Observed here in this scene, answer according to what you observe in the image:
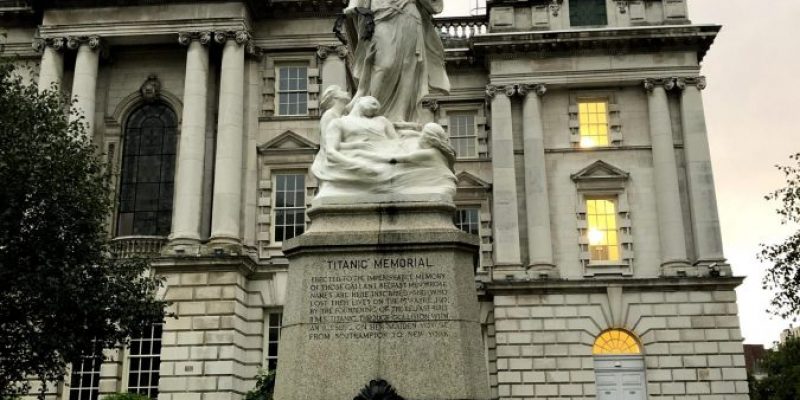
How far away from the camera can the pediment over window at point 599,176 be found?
3234 cm

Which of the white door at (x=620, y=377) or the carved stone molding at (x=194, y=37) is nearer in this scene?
the white door at (x=620, y=377)

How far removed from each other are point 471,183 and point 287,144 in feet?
25.7

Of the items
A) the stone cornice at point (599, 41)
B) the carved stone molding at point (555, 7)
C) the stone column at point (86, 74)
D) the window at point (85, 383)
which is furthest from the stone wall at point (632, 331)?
the stone column at point (86, 74)

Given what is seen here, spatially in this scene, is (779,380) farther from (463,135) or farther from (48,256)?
(48,256)

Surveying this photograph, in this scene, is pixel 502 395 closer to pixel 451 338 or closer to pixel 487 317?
pixel 487 317

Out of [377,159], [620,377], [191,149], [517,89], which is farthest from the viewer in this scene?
[517,89]

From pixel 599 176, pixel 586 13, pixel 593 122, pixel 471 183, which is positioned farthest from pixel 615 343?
pixel 586 13

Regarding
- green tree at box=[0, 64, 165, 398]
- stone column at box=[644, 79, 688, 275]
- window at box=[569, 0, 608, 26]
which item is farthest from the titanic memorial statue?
window at box=[569, 0, 608, 26]

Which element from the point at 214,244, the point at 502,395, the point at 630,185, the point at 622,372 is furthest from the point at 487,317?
the point at 214,244

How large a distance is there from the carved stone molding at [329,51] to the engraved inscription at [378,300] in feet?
78.2

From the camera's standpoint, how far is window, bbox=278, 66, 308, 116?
1266 inches

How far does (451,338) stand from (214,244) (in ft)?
70.2

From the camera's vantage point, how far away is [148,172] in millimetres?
31562

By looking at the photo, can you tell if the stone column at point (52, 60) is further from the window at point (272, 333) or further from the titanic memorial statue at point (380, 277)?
the titanic memorial statue at point (380, 277)
